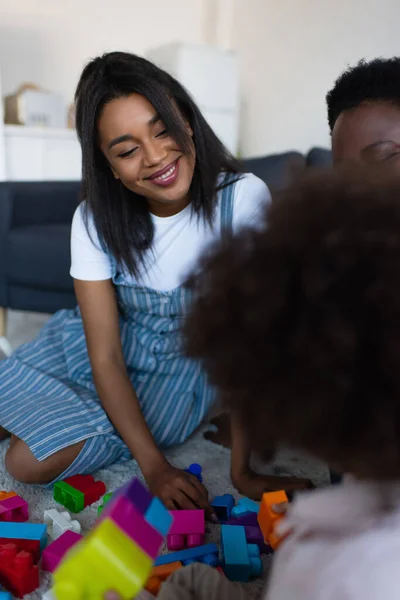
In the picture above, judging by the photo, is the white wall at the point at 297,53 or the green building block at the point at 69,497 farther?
the white wall at the point at 297,53

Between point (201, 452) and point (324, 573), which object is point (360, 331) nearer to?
point (324, 573)

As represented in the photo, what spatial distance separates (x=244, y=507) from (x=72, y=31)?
2.86 metres

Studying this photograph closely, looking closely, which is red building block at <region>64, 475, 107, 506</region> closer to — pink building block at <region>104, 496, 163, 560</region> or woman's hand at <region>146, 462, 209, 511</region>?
woman's hand at <region>146, 462, 209, 511</region>

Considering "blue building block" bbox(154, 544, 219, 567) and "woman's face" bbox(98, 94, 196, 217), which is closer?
"blue building block" bbox(154, 544, 219, 567)

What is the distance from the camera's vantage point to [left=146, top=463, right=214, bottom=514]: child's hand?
2.69ft

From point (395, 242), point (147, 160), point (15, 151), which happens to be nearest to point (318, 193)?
point (395, 242)

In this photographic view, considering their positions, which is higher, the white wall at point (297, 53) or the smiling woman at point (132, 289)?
the white wall at point (297, 53)

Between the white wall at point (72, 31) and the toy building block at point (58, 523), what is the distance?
8.60 feet

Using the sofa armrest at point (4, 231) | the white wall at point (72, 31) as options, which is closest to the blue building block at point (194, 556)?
the sofa armrest at point (4, 231)

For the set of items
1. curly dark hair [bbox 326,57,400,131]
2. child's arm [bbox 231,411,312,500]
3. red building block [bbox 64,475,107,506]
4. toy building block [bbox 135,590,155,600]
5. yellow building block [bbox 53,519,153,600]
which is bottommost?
red building block [bbox 64,475,107,506]

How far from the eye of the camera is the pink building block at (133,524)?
0.45m

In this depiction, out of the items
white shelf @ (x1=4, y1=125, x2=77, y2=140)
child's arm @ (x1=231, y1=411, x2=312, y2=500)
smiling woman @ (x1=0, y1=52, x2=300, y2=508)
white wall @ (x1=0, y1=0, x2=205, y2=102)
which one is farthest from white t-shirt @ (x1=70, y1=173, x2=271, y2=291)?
white wall @ (x1=0, y1=0, x2=205, y2=102)

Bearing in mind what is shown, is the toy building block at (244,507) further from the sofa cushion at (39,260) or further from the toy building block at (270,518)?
the sofa cushion at (39,260)

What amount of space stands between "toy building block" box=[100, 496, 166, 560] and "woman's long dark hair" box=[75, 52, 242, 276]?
1.98 feet
